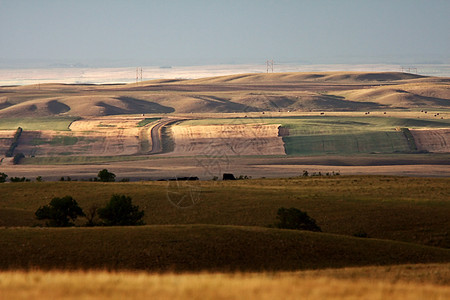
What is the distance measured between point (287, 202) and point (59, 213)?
20016mm

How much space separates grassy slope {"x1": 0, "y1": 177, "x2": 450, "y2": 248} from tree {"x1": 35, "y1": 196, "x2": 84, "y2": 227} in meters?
2.13

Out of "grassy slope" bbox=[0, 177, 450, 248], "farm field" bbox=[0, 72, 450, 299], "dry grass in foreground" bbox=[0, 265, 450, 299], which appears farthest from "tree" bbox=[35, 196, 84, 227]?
"dry grass in foreground" bbox=[0, 265, 450, 299]

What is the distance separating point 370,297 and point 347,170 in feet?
345

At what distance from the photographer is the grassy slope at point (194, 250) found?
1264 inches

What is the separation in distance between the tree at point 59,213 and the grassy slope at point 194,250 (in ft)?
28.1

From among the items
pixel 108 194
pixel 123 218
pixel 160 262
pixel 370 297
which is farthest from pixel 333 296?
pixel 108 194

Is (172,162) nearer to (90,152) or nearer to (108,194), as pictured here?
(90,152)

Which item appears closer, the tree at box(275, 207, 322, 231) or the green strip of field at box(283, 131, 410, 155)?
the tree at box(275, 207, 322, 231)

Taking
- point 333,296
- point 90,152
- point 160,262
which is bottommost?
point 90,152

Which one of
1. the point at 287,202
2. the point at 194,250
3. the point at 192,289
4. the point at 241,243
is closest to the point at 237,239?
the point at 241,243

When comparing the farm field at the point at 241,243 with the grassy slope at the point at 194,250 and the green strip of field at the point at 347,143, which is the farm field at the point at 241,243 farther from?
the green strip of field at the point at 347,143

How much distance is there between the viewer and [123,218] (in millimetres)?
48344

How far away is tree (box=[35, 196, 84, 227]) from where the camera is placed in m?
47.9

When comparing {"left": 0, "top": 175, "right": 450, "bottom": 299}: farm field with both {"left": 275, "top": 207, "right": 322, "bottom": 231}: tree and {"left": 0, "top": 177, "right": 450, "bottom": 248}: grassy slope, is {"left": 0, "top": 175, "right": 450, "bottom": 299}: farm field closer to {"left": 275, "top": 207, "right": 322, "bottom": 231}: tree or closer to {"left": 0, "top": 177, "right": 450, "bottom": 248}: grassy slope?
{"left": 0, "top": 177, "right": 450, "bottom": 248}: grassy slope
